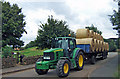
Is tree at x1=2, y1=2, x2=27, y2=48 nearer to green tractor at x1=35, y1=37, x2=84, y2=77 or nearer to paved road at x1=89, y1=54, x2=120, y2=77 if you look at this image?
green tractor at x1=35, y1=37, x2=84, y2=77

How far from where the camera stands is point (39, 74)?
374 inches

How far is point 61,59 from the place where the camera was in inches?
356

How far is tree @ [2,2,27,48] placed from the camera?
19781 millimetres

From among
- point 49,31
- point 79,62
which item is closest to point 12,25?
point 49,31

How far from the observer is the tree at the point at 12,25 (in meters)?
19.8

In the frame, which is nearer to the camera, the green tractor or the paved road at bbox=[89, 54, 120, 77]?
the paved road at bbox=[89, 54, 120, 77]

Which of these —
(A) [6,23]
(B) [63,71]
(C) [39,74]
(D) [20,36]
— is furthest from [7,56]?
(D) [20,36]

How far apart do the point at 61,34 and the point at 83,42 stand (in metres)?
7.03

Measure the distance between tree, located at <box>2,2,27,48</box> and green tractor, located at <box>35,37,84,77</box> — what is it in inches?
455

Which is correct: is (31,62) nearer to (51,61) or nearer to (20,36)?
(51,61)

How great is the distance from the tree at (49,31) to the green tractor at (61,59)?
8.11 m

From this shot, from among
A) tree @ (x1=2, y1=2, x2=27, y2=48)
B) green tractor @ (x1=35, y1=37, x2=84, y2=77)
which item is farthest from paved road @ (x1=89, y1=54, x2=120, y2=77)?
tree @ (x1=2, y1=2, x2=27, y2=48)

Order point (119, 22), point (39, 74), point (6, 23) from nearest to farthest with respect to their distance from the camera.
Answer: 1. point (119, 22)
2. point (39, 74)
3. point (6, 23)

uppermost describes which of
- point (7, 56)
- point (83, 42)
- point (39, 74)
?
point (83, 42)
